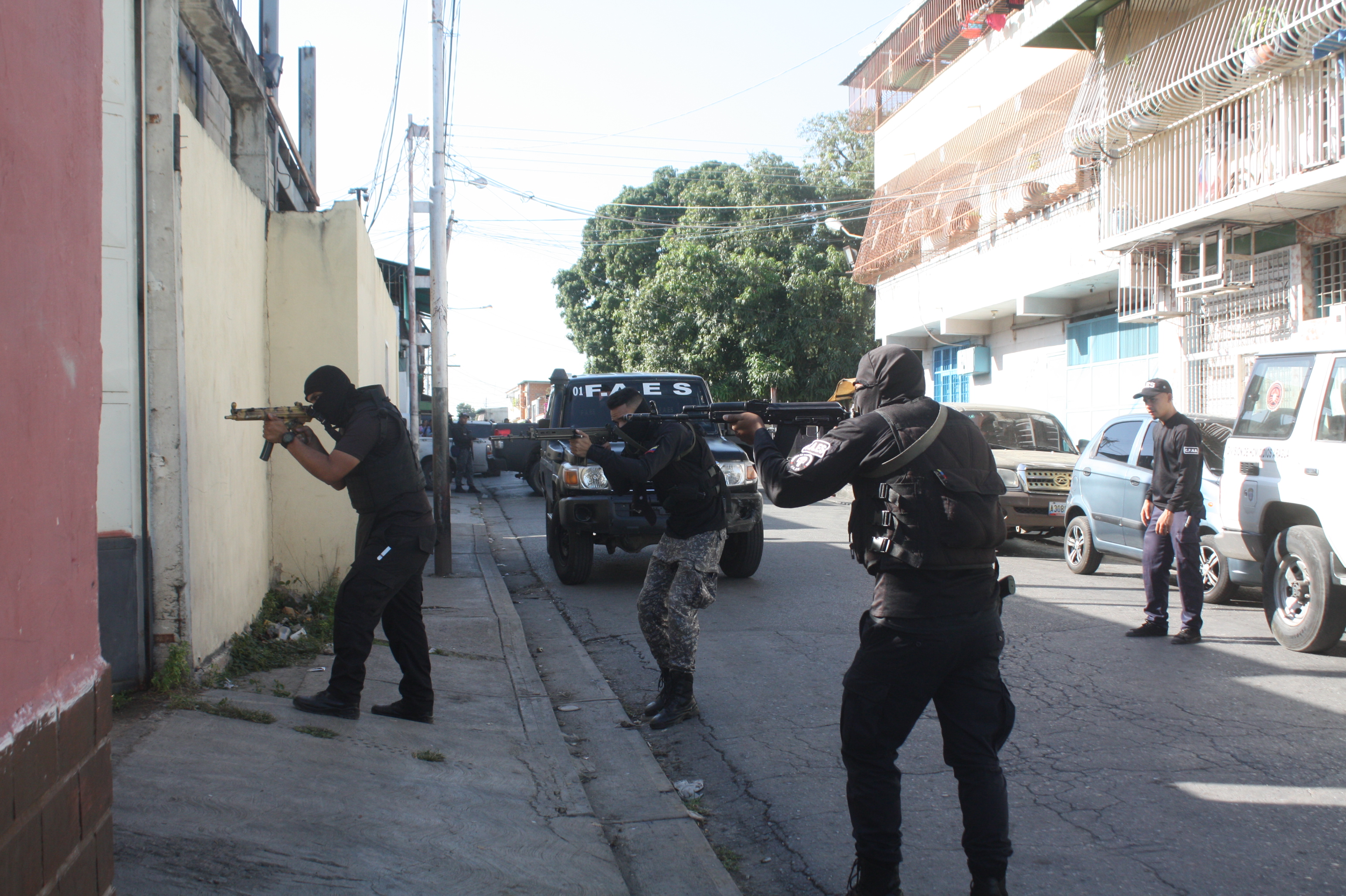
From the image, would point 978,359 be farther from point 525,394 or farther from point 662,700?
point 525,394

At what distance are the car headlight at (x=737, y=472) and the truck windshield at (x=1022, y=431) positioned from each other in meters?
4.21

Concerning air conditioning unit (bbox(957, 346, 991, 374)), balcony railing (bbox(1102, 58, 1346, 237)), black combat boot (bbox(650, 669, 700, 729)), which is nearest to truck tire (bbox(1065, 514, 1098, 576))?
balcony railing (bbox(1102, 58, 1346, 237))

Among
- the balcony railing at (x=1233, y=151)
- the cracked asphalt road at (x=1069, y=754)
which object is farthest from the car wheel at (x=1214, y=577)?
the balcony railing at (x=1233, y=151)

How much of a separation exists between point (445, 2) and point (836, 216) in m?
21.0

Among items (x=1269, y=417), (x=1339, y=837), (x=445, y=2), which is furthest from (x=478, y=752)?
(x=445, y=2)

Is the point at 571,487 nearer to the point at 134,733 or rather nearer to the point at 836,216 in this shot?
the point at 134,733

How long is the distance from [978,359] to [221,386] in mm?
17676

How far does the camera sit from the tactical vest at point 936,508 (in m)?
3.08

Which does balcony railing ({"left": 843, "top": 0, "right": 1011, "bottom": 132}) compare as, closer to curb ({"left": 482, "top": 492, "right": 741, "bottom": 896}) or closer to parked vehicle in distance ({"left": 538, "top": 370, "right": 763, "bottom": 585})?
parked vehicle in distance ({"left": 538, "top": 370, "right": 763, "bottom": 585})

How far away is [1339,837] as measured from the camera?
353cm

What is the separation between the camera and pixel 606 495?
897 centimetres

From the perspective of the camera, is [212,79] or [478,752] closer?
[478,752]

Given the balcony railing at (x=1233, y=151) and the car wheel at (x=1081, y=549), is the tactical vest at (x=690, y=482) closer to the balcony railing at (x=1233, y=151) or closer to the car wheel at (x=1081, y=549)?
the car wheel at (x=1081, y=549)

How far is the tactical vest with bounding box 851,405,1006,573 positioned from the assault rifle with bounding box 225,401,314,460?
8.67 ft
